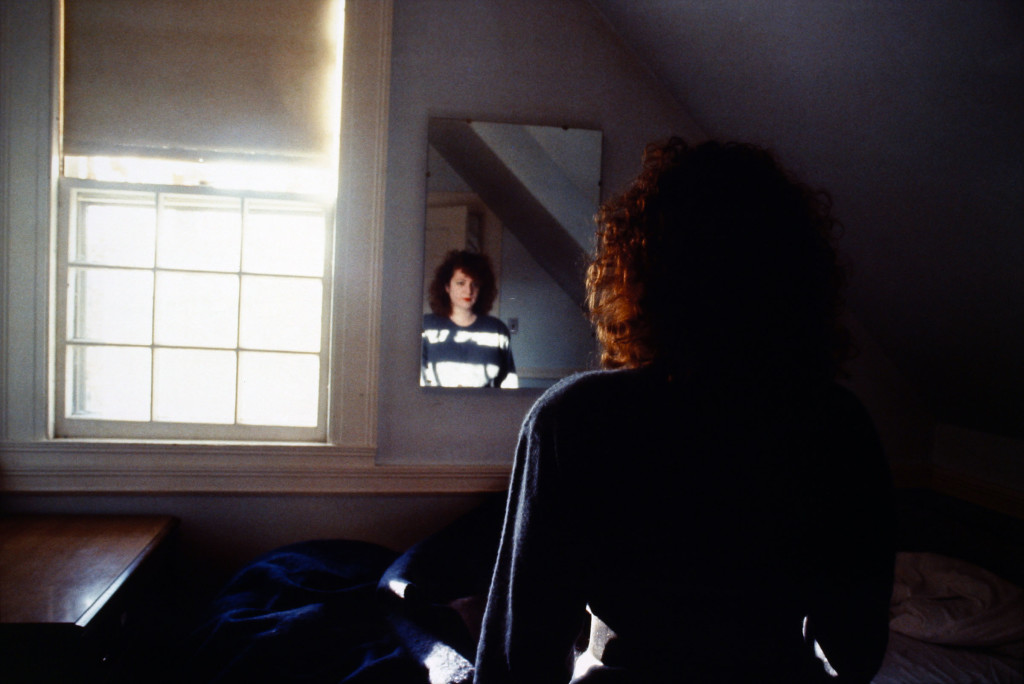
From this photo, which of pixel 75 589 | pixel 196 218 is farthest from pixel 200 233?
pixel 75 589

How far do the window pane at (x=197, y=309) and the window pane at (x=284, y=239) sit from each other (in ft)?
0.41

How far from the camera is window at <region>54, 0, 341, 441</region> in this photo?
2.18 m

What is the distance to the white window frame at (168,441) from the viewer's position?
2117 mm

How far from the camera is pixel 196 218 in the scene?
229cm

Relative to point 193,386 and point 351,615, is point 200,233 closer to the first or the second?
point 193,386

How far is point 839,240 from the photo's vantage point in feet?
7.53

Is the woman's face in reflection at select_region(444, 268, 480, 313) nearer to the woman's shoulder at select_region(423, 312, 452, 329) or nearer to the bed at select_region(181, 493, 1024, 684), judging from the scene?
the woman's shoulder at select_region(423, 312, 452, 329)

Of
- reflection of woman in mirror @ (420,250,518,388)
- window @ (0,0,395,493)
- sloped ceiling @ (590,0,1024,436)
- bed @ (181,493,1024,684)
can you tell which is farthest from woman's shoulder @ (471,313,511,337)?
sloped ceiling @ (590,0,1024,436)

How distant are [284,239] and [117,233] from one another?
0.57m

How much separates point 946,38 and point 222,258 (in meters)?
2.24

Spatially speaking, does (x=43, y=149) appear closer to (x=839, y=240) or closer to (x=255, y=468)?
(x=255, y=468)

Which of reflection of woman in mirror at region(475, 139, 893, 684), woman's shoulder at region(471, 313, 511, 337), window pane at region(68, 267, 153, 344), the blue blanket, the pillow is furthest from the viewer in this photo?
woman's shoulder at region(471, 313, 511, 337)

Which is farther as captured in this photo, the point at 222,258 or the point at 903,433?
the point at 903,433

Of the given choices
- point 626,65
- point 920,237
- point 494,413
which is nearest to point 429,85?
point 626,65
